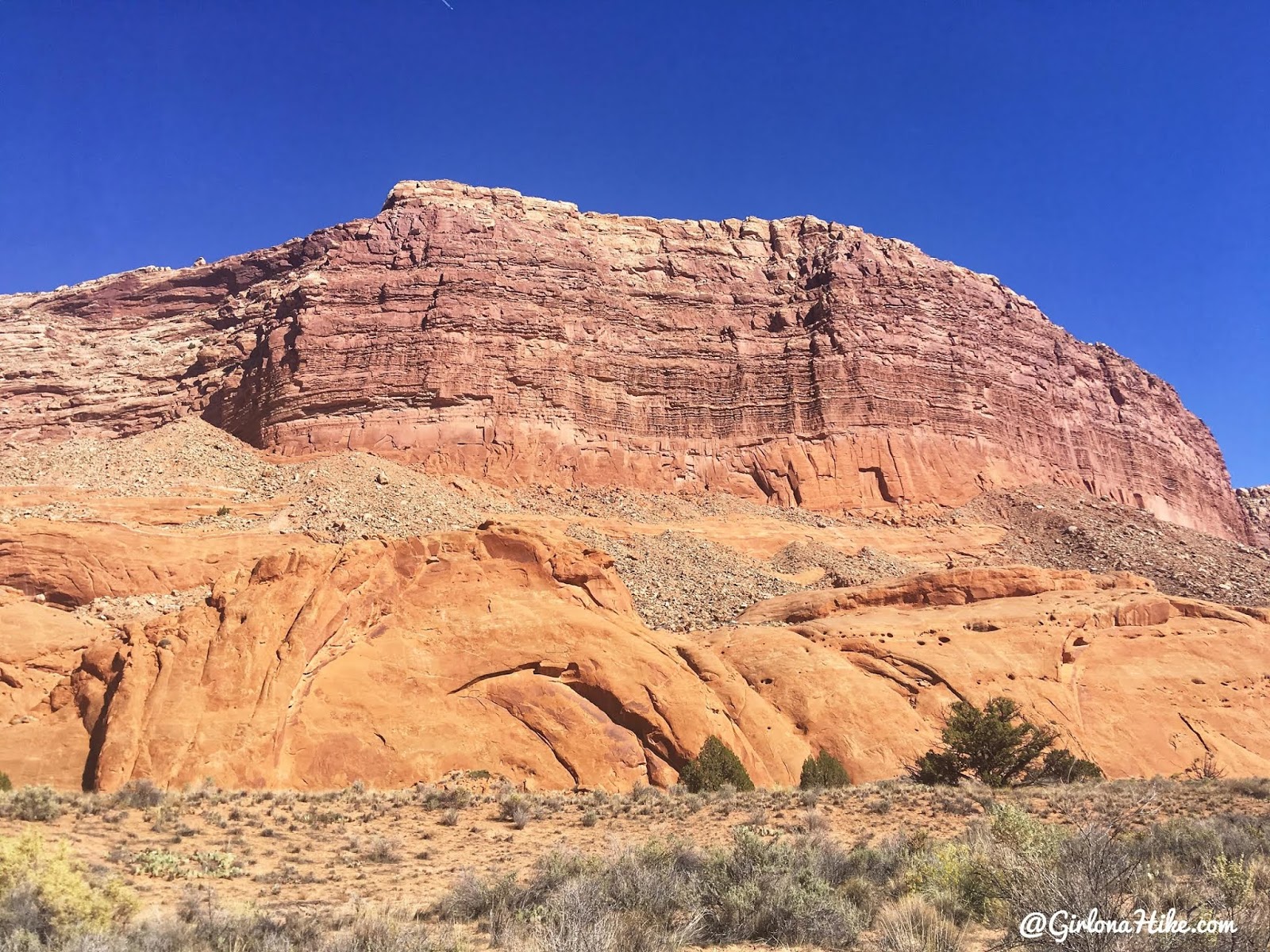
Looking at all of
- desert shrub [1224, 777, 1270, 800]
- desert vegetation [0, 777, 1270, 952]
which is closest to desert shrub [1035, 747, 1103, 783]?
desert shrub [1224, 777, 1270, 800]

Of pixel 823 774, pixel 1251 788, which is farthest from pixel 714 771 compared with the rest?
pixel 1251 788

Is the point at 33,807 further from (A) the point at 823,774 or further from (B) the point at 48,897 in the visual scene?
(A) the point at 823,774

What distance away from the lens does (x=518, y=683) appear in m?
17.0

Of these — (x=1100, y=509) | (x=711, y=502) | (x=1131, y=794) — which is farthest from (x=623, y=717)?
(x=1100, y=509)

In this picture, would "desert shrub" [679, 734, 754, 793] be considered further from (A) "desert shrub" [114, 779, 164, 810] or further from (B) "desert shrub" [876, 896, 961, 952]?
(A) "desert shrub" [114, 779, 164, 810]

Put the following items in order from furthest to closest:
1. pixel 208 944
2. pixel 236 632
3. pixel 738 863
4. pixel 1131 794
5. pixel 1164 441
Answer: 1. pixel 1164 441
2. pixel 236 632
3. pixel 1131 794
4. pixel 738 863
5. pixel 208 944

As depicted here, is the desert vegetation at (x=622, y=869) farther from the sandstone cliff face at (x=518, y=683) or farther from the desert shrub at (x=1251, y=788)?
the sandstone cliff face at (x=518, y=683)

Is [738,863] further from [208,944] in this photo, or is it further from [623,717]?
[623,717]

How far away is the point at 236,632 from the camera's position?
16.0 meters

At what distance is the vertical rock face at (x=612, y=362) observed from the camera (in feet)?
193

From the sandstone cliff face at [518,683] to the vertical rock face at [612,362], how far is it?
3526 cm

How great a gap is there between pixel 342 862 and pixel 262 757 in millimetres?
5409

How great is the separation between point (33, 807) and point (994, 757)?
17.8 meters

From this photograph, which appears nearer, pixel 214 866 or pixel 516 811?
pixel 214 866
